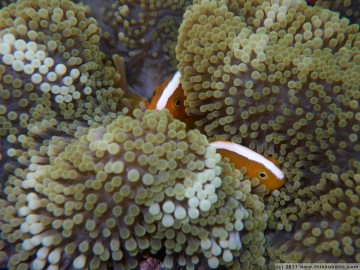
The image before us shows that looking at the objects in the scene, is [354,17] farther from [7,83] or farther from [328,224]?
[7,83]

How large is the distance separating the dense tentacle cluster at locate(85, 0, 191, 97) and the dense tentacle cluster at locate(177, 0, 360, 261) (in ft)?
1.37

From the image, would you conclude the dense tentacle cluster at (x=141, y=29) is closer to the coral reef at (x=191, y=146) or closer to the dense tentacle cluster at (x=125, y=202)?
the coral reef at (x=191, y=146)

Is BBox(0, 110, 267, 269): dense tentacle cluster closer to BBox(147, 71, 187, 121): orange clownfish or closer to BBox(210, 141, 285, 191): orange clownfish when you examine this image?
BBox(210, 141, 285, 191): orange clownfish

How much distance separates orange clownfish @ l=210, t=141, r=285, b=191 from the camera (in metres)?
1.56

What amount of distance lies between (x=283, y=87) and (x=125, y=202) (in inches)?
30.9

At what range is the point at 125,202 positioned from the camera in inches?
49.8

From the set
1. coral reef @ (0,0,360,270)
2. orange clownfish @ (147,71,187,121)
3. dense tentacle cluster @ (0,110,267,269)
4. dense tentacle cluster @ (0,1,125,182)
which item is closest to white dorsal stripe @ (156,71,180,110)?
orange clownfish @ (147,71,187,121)

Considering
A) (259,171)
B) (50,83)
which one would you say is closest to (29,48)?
(50,83)

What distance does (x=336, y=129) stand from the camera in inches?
56.3

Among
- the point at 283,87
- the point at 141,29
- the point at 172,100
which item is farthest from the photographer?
the point at 141,29

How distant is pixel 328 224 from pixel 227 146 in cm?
51

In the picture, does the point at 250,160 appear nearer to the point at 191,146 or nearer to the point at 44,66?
the point at 191,146

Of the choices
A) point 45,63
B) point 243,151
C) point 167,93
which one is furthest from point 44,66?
point 243,151

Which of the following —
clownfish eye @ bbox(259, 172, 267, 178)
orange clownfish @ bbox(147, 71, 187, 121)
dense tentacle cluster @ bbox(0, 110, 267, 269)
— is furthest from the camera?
orange clownfish @ bbox(147, 71, 187, 121)
